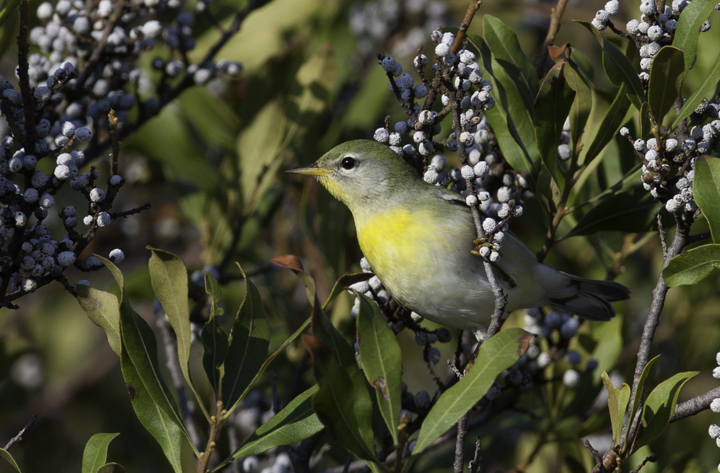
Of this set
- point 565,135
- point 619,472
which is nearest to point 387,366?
point 619,472

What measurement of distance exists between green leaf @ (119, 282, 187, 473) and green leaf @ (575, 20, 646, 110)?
1760mm

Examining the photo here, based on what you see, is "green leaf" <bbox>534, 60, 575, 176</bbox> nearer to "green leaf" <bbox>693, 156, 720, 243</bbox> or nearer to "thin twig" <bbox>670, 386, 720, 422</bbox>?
"green leaf" <bbox>693, 156, 720, 243</bbox>

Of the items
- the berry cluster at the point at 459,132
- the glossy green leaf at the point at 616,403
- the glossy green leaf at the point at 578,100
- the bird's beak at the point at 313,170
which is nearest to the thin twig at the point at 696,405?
the glossy green leaf at the point at 616,403

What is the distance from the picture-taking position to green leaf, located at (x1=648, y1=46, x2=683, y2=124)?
2.16 meters

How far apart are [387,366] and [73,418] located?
3740 mm

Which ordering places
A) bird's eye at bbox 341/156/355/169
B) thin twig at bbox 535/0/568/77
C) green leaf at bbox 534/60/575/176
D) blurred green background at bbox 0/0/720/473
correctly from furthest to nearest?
blurred green background at bbox 0/0/720/473 < bird's eye at bbox 341/156/355/169 < thin twig at bbox 535/0/568/77 < green leaf at bbox 534/60/575/176

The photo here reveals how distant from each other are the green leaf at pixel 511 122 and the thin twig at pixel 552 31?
33 cm

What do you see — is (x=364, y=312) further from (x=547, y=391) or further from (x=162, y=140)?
(x=162, y=140)

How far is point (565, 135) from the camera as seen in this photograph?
9.84ft

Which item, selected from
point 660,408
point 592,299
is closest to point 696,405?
point 660,408

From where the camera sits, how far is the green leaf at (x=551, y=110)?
252 centimetres

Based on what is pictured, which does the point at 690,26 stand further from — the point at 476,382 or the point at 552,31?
the point at 476,382

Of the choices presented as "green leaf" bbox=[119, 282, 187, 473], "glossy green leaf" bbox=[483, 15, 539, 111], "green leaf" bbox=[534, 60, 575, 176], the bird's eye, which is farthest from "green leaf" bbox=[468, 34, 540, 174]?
"green leaf" bbox=[119, 282, 187, 473]

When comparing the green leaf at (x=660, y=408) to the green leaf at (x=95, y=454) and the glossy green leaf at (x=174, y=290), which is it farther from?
the green leaf at (x=95, y=454)
